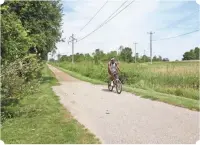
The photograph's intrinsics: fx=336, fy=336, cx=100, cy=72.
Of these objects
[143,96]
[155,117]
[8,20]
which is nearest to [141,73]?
[143,96]

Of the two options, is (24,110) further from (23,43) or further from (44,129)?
(23,43)

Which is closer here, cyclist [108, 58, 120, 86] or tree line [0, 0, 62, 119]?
tree line [0, 0, 62, 119]

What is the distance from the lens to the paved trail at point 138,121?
682 cm

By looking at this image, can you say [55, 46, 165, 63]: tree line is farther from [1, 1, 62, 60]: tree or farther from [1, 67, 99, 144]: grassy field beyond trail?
[1, 67, 99, 144]: grassy field beyond trail

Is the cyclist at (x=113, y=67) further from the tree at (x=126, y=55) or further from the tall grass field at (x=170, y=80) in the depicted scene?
the tree at (x=126, y=55)

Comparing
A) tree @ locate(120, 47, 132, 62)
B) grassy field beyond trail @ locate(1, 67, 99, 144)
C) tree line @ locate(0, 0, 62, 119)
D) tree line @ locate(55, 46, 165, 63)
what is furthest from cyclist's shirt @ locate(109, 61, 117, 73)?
tree @ locate(120, 47, 132, 62)

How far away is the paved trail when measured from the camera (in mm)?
6816

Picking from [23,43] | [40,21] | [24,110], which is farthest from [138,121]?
[40,21]

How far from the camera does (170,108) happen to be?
10.5 meters

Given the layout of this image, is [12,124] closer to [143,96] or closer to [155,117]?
[155,117]

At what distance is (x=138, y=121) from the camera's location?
853 cm

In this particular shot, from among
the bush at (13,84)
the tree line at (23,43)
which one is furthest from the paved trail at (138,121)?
the tree line at (23,43)

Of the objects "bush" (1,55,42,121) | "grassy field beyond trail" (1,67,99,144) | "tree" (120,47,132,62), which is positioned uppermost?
"tree" (120,47,132,62)

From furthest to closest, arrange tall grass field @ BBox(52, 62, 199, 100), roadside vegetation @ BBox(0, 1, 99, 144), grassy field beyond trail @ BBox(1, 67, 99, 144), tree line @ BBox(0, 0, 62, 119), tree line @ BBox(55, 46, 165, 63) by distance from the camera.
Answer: tree line @ BBox(55, 46, 165, 63) → tall grass field @ BBox(52, 62, 199, 100) → tree line @ BBox(0, 0, 62, 119) → roadside vegetation @ BBox(0, 1, 99, 144) → grassy field beyond trail @ BBox(1, 67, 99, 144)
